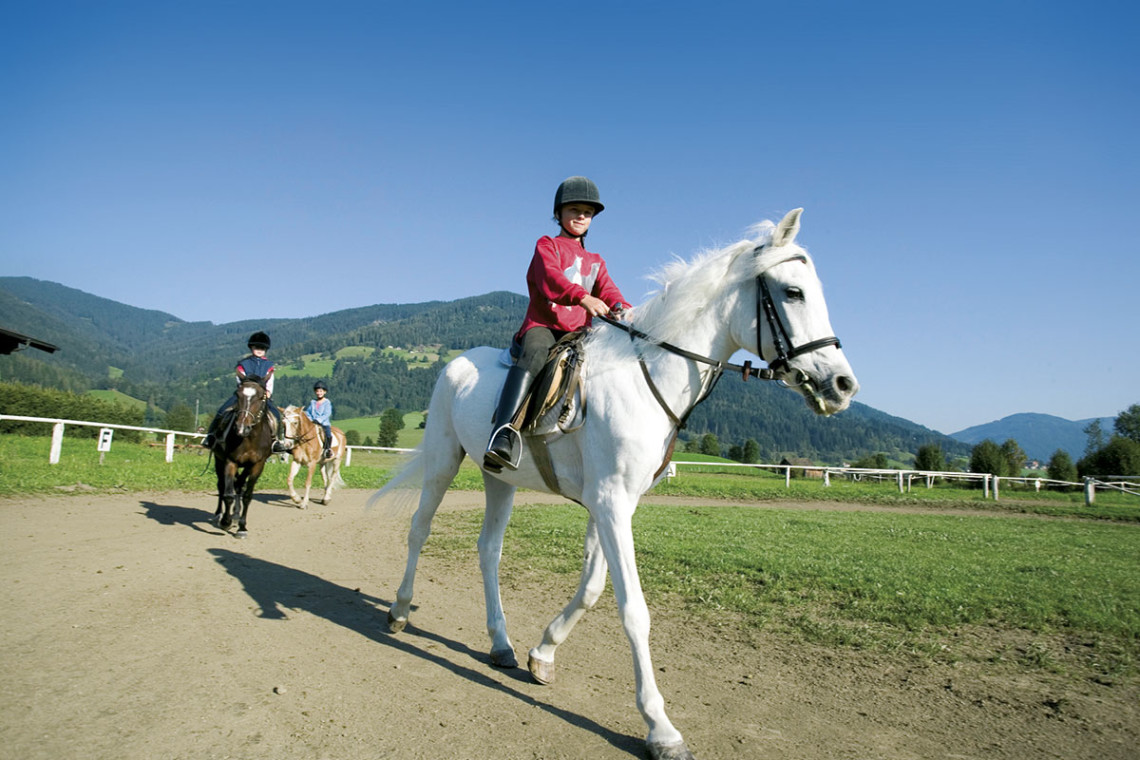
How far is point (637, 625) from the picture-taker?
3.77 meters

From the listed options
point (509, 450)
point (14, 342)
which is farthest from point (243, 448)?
point (14, 342)

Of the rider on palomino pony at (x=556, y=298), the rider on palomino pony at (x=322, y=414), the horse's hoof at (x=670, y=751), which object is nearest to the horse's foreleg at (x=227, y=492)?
the rider on palomino pony at (x=322, y=414)

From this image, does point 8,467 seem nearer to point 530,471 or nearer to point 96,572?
point 96,572

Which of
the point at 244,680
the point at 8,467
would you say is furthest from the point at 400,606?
the point at 8,467

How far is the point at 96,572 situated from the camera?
6.99 meters

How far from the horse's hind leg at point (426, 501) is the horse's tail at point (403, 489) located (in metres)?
0.51

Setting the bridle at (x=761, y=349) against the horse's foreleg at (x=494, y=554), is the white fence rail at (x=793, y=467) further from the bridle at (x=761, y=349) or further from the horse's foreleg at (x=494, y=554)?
the bridle at (x=761, y=349)

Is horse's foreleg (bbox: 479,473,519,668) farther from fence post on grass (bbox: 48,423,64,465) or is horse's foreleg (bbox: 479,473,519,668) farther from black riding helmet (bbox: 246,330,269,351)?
fence post on grass (bbox: 48,423,64,465)

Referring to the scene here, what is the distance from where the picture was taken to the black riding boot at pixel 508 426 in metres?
4.50

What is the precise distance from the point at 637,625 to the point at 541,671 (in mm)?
1259

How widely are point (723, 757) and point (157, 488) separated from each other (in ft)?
57.3

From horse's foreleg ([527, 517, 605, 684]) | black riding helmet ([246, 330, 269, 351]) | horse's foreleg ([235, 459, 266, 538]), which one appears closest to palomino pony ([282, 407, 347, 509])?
black riding helmet ([246, 330, 269, 351])

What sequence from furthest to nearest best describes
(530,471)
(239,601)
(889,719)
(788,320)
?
(239,601) → (530,471) → (889,719) → (788,320)

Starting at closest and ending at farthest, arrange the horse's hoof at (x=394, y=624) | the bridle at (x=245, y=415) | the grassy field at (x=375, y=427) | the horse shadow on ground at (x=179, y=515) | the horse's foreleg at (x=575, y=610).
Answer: the horse's foreleg at (x=575, y=610), the horse's hoof at (x=394, y=624), the bridle at (x=245, y=415), the horse shadow on ground at (x=179, y=515), the grassy field at (x=375, y=427)
